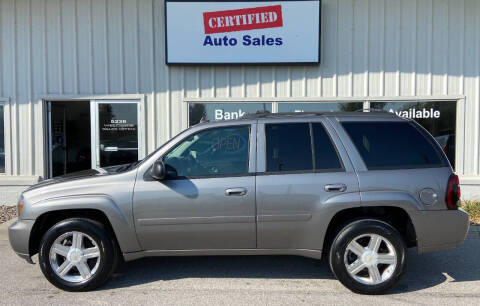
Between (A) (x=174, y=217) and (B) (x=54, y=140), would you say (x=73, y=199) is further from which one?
(B) (x=54, y=140)

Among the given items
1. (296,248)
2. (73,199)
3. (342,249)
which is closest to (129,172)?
(73,199)

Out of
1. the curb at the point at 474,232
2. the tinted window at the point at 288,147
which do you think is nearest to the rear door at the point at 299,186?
the tinted window at the point at 288,147

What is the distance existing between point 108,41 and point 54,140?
2491 millimetres

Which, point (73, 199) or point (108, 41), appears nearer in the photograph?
point (73, 199)

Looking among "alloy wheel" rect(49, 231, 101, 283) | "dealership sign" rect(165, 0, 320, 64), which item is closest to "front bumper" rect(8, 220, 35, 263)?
"alloy wheel" rect(49, 231, 101, 283)

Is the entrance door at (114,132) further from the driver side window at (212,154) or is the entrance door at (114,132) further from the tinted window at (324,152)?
the tinted window at (324,152)

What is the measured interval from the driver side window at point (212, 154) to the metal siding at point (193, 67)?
13.8 ft

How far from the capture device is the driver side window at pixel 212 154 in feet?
→ 13.2

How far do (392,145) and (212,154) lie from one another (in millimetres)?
1927

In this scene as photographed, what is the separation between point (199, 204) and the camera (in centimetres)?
391

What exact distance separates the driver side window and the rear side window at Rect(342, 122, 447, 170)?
1167 millimetres

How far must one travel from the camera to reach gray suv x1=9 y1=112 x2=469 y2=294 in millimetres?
3906

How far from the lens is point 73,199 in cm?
392

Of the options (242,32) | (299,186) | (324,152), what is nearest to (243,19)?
(242,32)
